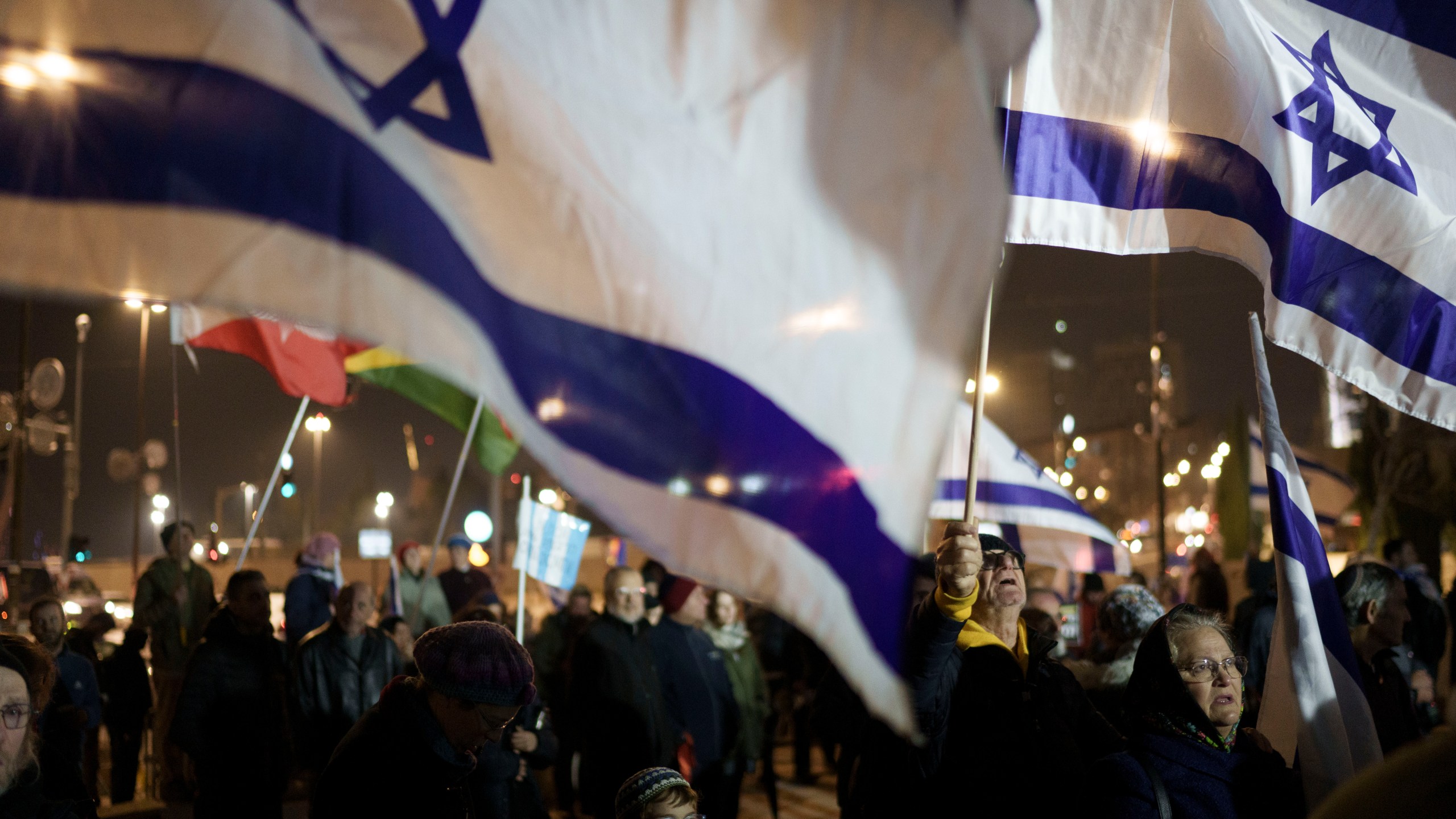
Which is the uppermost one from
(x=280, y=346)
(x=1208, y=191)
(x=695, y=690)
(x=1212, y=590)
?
(x=280, y=346)

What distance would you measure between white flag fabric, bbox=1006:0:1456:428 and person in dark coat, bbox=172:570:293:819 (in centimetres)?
492

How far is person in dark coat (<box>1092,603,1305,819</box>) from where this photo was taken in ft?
11.3

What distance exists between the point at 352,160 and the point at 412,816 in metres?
1.94

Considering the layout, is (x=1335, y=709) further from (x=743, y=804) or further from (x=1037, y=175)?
(x=743, y=804)

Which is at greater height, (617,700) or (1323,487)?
(1323,487)

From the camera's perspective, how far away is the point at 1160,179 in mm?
4617

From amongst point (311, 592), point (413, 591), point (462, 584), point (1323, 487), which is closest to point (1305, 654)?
point (311, 592)

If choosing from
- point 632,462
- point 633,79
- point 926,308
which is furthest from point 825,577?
point 633,79

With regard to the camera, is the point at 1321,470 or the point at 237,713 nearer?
the point at 237,713

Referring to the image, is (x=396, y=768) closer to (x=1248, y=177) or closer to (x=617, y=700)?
(x=1248, y=177)

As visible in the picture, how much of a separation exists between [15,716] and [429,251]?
1.92m

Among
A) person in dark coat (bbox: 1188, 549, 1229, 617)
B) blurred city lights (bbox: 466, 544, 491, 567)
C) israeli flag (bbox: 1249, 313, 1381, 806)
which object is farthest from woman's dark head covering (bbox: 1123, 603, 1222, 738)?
blurred city lights (bbox: 466, 544, 491, 567)

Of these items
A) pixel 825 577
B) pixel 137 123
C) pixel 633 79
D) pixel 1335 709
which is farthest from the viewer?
pixel 1335 709

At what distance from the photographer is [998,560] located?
4348 mm
